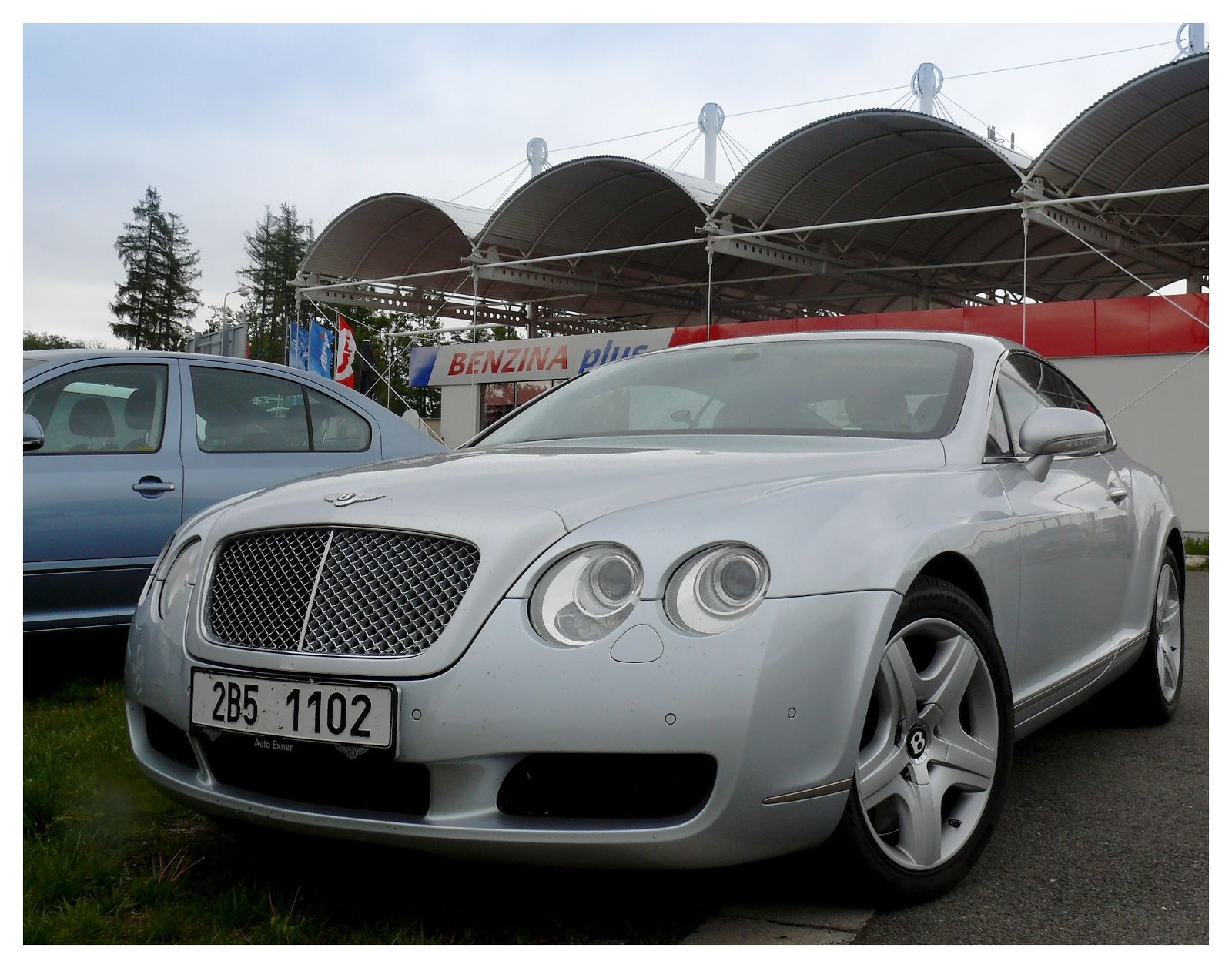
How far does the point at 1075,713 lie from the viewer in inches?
188

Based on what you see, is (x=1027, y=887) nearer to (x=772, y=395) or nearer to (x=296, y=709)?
(x=772, y=395)

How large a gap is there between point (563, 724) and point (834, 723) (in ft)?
1.73

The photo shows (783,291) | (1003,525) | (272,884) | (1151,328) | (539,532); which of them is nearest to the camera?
(539,532)

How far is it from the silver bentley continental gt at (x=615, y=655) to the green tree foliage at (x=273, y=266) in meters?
81.7

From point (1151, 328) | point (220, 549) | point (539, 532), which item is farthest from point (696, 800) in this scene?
point (1151, 328)

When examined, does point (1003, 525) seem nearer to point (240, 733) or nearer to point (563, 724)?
point (563, 724)

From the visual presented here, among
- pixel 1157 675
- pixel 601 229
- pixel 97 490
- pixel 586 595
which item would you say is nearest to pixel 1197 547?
pixel 1157 675

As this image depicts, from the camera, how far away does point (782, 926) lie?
2.45m

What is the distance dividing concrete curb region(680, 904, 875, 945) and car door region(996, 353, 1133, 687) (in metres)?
0.99

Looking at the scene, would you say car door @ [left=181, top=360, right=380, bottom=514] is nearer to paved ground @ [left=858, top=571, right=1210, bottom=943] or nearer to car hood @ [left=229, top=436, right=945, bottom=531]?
car hood @ [left=229, top=436, right=945, bottom=531]

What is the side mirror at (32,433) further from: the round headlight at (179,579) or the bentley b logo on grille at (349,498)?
the bentley b logo on grille at (349,498)

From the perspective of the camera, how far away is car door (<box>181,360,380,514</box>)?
5.21m

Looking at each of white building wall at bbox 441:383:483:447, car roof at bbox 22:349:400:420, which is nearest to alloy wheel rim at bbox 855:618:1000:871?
car roof at bbox 22:349:400:420

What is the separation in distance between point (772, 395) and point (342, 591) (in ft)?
5.41
